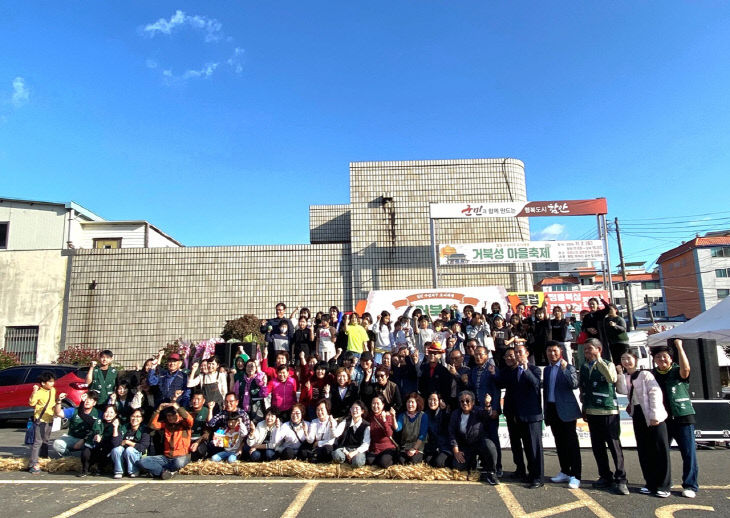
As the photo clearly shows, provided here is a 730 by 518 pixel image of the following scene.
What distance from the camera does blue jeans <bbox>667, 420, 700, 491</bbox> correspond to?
4.98 metres

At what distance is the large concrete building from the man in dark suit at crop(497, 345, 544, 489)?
35.2ft

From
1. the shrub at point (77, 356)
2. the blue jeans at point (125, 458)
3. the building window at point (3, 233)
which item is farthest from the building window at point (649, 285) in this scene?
the blue jeans at point (125, 458)

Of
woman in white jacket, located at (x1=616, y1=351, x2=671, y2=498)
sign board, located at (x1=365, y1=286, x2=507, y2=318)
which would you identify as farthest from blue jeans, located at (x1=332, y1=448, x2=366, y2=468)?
sign board, located at (x1=365, y1=286, x2=507, y2=318)

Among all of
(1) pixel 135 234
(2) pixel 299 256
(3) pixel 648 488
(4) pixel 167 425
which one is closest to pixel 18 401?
(4) pixel 167 425

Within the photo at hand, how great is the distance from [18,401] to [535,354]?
1099cm

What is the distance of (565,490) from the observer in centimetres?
530

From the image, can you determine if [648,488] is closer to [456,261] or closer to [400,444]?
[400,444]

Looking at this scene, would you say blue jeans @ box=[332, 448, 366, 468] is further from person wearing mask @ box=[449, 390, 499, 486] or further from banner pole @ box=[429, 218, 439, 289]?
banner pole @ box=[429, 218, 439, 289]

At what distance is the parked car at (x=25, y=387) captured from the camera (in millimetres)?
10609

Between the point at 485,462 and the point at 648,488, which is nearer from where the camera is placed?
the point at 648,488

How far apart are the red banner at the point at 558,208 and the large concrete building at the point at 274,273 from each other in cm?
116

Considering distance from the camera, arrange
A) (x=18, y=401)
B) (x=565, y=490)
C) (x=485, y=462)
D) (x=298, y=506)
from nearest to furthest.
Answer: (x=298, y=506) < (x=565, y=490) < (x=485, y=462) < (x=18, y=401)

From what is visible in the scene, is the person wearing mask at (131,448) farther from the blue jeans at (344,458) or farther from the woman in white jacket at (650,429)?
the woman in white jacket at (650,429)

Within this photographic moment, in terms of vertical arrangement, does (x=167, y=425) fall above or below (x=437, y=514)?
above
